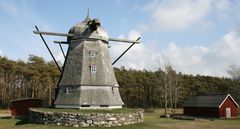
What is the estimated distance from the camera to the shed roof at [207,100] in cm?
4147

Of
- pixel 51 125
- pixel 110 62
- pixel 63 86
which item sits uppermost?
pixel 110 62

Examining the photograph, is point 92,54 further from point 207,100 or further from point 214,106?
point 207,100

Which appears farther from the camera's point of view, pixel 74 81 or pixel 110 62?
pixel 110 62

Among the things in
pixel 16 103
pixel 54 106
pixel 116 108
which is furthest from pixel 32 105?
pixel 116 108

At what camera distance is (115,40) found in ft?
107

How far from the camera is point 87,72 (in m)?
28.7

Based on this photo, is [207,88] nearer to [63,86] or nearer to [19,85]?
[19,85]

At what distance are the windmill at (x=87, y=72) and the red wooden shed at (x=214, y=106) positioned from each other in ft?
56.1

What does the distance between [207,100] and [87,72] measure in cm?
2119

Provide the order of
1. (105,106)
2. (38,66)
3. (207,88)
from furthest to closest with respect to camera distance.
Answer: (207,88)
(38,66)
(105,106)

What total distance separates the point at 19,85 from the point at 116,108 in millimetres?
36485

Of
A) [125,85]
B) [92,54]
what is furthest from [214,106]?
[125,85]

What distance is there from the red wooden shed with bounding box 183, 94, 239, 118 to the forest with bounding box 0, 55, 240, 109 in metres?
4.45

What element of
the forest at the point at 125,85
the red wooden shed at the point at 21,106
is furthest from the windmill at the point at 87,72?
the forest at the point at 125,85
